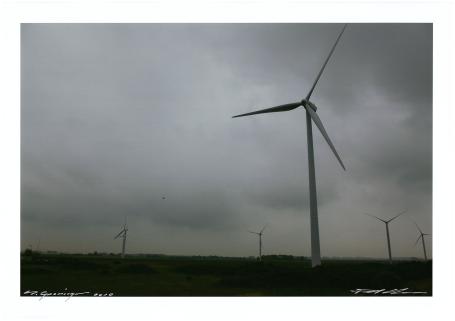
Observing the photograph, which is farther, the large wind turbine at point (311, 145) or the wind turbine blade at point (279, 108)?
the wind turbine blade at point (279, 108)

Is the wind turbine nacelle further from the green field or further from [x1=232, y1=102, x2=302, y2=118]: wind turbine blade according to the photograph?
the green field

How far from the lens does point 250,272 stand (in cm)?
2383
